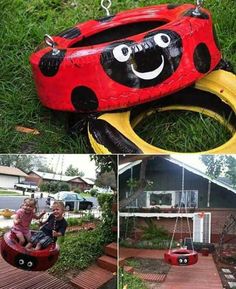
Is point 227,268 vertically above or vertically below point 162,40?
below

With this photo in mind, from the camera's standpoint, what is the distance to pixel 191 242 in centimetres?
109

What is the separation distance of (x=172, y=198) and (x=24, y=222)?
0.87ft

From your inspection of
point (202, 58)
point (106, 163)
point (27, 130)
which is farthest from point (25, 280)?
point (202, 58)

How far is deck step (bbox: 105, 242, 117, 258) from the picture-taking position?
1.08 metres

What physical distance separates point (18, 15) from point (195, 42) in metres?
0.64

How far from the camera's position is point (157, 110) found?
1461 millimetres

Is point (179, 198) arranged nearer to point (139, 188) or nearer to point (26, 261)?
point (139, 188)

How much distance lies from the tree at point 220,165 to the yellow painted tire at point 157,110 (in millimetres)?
135

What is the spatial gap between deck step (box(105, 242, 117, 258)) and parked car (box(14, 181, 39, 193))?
0.16 m

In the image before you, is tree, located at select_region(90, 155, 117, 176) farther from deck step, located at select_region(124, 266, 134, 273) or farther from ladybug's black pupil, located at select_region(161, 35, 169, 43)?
ladybug's black pupil, located at select_region(161, 35, 169, 43)

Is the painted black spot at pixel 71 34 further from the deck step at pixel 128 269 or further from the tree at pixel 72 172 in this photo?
the deck step at pixel 128 269

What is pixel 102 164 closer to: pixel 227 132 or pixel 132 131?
pixel 132 131

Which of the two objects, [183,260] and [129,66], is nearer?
[183,260]

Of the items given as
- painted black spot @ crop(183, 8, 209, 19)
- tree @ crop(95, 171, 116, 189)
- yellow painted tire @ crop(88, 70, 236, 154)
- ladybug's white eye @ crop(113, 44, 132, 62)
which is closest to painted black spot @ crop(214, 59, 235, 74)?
yellow painted tire @ crop(88, 70, 236, 154)
